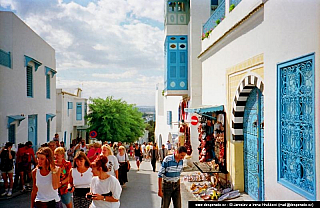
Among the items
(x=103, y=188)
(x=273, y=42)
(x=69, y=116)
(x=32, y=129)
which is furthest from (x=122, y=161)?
(x=69, y=116)

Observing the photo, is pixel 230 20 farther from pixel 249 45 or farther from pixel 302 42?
pixel 302 42

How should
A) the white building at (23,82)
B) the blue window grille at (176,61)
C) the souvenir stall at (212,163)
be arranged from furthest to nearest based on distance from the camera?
the blue window grille at (176,61), the white building at (23,82), the souvenir stall at (212,163)

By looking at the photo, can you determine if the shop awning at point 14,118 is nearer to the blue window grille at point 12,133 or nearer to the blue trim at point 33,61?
the blue window grille at point 12,133

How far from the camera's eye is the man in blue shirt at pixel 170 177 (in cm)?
534

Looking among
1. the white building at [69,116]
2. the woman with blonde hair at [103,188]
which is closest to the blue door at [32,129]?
the white building at [69,116]

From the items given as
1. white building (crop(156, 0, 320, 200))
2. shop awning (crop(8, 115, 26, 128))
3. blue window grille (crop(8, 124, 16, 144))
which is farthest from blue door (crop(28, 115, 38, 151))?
white building (crop(156, 0, 320, 200))

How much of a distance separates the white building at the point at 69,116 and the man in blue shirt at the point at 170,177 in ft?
62.2

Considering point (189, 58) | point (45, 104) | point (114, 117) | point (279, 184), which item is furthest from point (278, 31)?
point (114, 117)

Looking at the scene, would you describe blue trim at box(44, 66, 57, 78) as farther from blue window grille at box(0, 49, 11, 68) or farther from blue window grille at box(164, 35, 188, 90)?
blue window grille at box(164, 35, 188, 90)

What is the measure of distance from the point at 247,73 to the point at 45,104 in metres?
11.3

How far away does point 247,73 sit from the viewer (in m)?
6.56

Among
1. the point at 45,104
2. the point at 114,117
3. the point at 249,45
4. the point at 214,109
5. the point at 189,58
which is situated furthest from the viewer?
the point at 114,117

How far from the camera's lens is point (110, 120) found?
2705 centimetres

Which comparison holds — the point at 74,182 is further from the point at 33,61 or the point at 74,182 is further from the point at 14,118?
the point at 33,61
